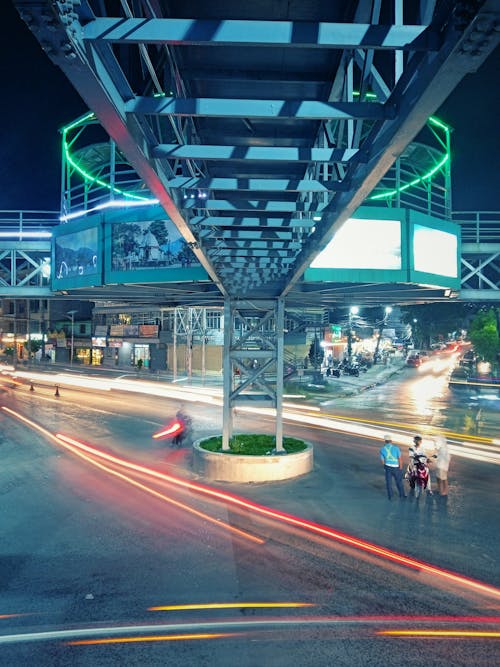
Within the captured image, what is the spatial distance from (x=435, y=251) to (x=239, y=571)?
34.1ft

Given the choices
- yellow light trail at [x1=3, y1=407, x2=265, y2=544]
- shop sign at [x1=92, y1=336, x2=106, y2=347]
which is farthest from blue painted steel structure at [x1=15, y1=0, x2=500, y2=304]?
shop sign at [x1=92, y1=336, x2=106, y2=347]

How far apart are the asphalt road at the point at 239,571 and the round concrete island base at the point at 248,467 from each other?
391 mm

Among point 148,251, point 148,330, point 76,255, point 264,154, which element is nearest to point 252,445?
point 148,251

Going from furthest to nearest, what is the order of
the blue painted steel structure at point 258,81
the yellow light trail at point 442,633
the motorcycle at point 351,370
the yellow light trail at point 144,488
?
1. the motorcycle at point 351,370
2. the yellow light trail at point 144,488
3. the yellow light trail at point 442,633
4. the blue painted steel structure at point 258,81

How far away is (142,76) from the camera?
4262 mm

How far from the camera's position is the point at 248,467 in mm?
12195

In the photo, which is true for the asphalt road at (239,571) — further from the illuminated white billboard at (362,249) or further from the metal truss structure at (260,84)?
the illuminated white billboard at (362,249)

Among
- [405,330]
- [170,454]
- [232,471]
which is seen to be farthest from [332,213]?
[405,330]

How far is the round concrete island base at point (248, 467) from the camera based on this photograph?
12195mm

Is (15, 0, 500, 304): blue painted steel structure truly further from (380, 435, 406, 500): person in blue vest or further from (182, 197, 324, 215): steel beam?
(380, 435, 406, 500): person in blue vest

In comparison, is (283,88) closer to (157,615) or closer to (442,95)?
(442,95)

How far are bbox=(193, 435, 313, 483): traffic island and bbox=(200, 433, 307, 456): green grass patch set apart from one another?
30mm

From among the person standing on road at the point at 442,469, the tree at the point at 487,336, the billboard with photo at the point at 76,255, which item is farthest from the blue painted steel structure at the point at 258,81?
the tree at the point at 487,336

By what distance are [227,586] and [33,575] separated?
10.3ft
